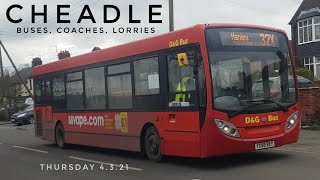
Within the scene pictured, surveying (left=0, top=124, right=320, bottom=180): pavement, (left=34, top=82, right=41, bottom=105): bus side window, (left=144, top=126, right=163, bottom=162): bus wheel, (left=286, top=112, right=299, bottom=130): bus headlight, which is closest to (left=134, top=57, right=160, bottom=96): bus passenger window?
(left=144, top=126, right=163, bottom=162): bus wheel

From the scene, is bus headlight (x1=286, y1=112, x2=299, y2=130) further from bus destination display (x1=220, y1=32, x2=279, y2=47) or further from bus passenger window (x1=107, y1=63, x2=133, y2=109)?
bus passenger window (x1=107, y1=63, x2=133, y2=109)

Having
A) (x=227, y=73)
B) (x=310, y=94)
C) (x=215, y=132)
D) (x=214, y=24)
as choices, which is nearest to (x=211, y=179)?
(x=215, y=132)

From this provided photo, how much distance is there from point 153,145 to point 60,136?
6.35 meters

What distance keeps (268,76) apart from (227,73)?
3.64 ft

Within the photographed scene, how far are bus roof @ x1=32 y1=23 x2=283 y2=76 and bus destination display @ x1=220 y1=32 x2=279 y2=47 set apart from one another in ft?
0.67

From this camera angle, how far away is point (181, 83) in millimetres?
10734

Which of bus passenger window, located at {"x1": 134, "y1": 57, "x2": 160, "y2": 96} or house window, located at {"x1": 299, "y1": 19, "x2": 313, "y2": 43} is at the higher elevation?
house window, located at {"x1": 299, "y1": 19, "x2": 313, "y2": 43}

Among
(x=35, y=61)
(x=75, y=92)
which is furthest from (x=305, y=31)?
(x=75, y=92)

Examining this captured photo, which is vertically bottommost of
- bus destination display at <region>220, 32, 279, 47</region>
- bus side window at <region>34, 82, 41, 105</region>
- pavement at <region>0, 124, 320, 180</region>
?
pavement at <region>0, 124, 320, 180</region>

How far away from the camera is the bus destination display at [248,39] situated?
A: 1034 centimetres

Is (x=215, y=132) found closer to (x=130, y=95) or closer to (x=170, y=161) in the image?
(x=170, y=161)

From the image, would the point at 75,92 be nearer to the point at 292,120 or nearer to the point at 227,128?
the point at 227,128

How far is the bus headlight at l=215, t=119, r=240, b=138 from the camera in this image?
9.89 meters

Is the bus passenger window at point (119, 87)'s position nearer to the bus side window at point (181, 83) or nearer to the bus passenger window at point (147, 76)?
the bus passenger window at point (147, 76)
